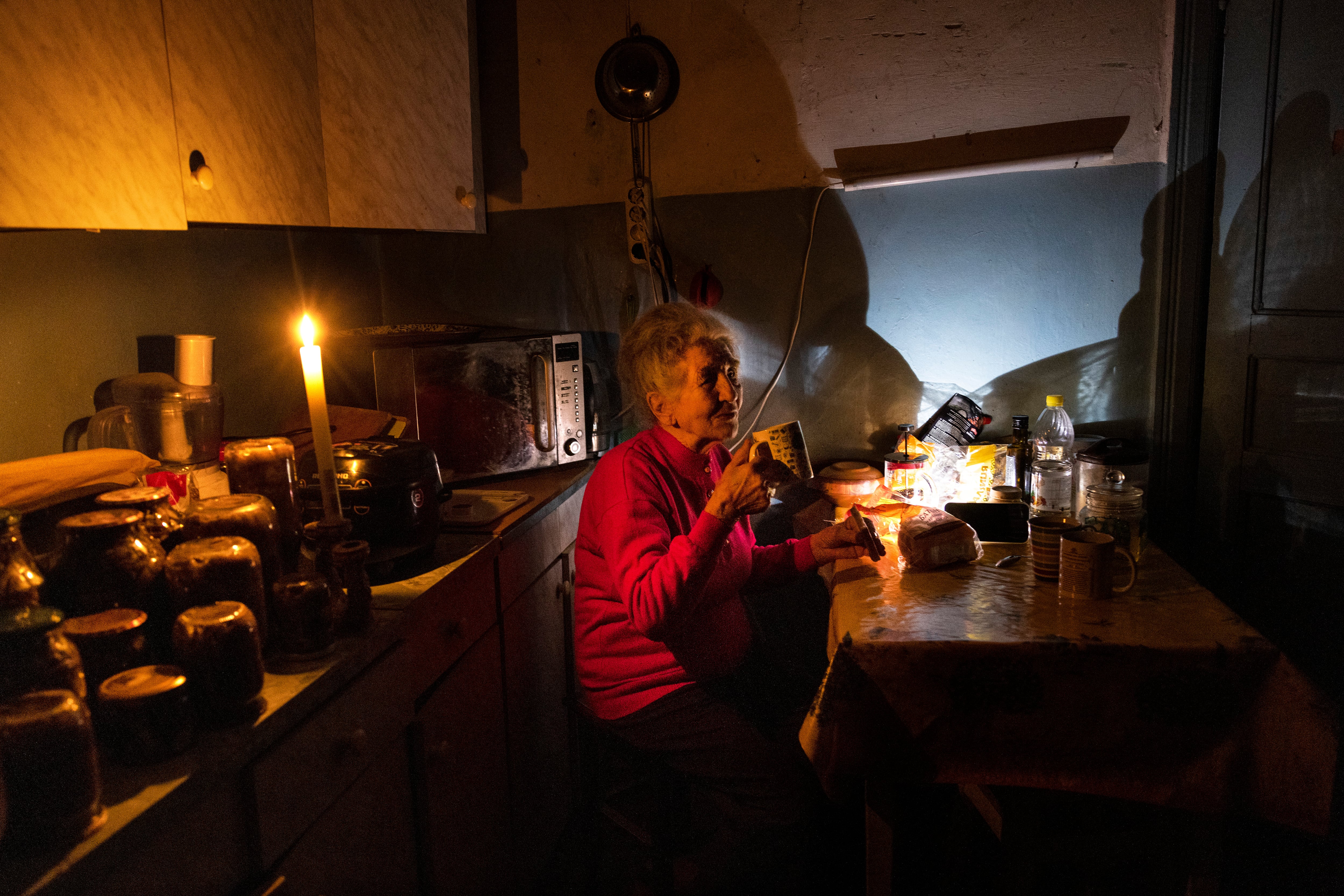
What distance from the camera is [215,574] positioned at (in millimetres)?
933

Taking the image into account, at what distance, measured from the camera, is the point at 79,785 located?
0.68 metres

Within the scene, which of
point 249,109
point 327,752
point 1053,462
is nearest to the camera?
point 327,752

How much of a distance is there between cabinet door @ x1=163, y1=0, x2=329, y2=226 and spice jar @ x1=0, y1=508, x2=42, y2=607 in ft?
2.64

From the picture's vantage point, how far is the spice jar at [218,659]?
846mm

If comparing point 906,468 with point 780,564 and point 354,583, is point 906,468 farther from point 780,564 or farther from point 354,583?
point 354,583

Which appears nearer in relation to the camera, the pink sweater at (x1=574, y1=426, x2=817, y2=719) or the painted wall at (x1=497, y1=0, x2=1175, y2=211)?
the pink sweater at (x1=574, y1=426, x2=817, y2=719)

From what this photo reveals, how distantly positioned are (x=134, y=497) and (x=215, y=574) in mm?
144

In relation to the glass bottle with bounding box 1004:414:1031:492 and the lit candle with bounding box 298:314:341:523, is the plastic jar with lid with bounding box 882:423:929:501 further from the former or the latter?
the lit candle with bounding box 298:314:341:523

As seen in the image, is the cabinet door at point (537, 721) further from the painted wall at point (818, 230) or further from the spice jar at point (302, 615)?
the painted wall at point (818, 230)

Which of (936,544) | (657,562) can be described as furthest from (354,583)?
(936,544)

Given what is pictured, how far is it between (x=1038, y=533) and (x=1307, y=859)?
1156 mm

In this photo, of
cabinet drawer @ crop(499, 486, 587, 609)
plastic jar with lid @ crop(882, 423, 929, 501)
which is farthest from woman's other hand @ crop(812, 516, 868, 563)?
cabinet drawer @ crop(499, 486, 587, 609)

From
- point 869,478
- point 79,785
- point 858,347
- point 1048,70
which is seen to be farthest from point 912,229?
point 79,785

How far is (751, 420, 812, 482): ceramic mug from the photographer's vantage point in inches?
84.0
